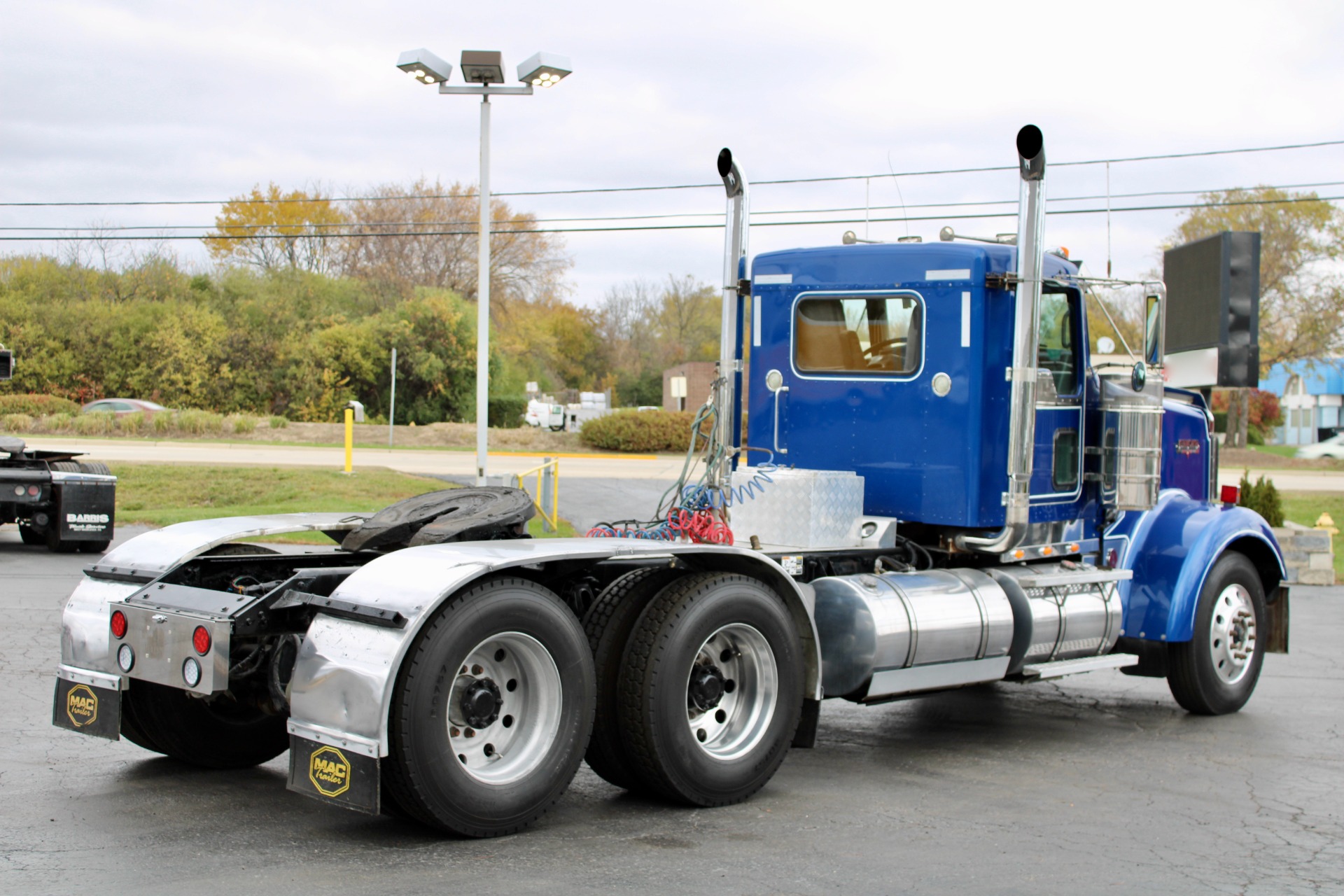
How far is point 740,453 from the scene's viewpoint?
7.84 meters

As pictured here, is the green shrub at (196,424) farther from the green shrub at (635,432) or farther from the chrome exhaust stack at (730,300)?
the chrome exhaust stack at (730,300)

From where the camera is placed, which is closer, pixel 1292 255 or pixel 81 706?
pixel 81 706

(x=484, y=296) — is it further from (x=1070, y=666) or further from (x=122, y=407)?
(x=122, y=407)

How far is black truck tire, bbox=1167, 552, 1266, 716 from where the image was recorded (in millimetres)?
7996

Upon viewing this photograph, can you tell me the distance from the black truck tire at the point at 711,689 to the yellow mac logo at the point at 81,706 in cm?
227

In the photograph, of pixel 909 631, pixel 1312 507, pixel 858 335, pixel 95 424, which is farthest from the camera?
pixel 95 424

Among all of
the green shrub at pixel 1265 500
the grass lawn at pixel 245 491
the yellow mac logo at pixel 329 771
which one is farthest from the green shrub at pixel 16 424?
the yellow mac logo at pixel 329 771

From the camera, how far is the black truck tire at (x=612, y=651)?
550 cm

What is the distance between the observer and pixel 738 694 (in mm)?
5879

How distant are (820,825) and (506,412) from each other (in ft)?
151

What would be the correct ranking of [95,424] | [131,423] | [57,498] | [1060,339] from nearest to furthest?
[1060,339] → [57,498] → [95,424] → [131,423]

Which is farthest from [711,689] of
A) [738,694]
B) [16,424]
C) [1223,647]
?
[16,424]

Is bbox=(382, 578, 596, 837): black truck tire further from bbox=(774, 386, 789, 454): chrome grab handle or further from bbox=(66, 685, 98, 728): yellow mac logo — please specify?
bbox=(774, 386, 789, 454): chrome grab handle

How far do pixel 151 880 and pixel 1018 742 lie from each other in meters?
4.85
